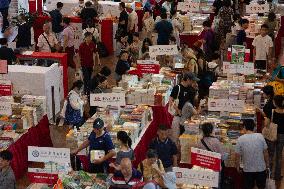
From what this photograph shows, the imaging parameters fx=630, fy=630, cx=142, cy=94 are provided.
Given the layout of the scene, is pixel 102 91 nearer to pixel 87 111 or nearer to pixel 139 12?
pixel 87 111

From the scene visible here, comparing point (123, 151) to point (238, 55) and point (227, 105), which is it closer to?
point (227, 105)

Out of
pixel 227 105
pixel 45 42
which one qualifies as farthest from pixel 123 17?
pixel 227 105

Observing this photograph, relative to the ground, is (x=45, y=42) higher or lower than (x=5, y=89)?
higher

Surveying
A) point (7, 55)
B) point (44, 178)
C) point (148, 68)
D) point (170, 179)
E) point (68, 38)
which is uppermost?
point (68, 38)

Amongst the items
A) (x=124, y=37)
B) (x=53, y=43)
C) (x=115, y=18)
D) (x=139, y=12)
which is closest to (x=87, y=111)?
(x=53, y=43)

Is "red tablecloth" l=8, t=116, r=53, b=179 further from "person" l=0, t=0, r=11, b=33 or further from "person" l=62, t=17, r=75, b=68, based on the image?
→ "person" l=0, t=0, r=11, b=33

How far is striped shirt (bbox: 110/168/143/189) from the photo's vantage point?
829 centimetres

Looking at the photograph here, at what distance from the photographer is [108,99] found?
416 inches

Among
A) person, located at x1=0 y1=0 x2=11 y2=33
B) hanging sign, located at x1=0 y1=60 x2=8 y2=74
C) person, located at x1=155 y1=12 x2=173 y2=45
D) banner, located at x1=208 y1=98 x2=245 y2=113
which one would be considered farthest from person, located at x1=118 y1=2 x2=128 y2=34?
banner, located at x1=208 y1=98 x2=245 y2=113

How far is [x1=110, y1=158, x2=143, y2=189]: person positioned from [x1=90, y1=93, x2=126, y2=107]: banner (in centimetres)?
232

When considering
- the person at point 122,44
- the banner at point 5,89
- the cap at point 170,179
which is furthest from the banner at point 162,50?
the cap at point 170,179

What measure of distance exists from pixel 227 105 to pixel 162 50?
10.7 feet

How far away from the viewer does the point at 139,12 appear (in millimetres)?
19891

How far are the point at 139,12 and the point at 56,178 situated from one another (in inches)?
473
